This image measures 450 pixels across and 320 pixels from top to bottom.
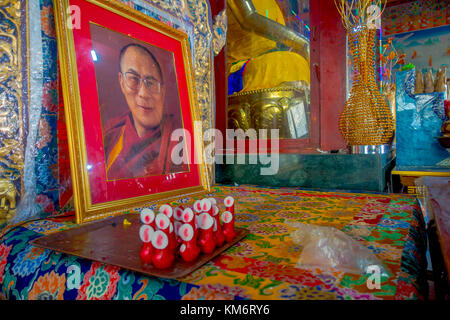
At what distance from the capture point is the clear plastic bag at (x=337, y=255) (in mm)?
496

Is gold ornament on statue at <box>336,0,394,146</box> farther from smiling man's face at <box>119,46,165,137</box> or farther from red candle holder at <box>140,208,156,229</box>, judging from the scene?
red candle holder at <box>140,208,156,229</box>

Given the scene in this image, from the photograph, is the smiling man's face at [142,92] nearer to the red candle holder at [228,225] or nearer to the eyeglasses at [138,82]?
the eyeglasses at [138,82]

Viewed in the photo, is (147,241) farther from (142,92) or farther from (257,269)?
(142,92)

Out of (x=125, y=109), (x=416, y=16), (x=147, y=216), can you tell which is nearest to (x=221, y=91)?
(x=125, y=109)

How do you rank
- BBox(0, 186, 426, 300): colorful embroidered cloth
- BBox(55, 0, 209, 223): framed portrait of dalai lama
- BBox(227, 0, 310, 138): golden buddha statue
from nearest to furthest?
BBox(0, 186, 426, 300): colorful embroidered cloth, BBox(55, 0, 209, 223): framed portrait of dalai lama, BBox(227, 0, 310, 138): golden buddha statue

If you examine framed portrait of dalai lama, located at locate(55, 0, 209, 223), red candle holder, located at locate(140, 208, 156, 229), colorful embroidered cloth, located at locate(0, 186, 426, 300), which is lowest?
colorful embroidered cloth, located at locate(0, 186, 426, 300)

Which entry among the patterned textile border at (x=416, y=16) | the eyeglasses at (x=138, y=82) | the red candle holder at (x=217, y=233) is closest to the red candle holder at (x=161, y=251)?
the red candle holder at (x=217, y=233)

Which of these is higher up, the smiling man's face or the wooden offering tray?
the smiling man's face

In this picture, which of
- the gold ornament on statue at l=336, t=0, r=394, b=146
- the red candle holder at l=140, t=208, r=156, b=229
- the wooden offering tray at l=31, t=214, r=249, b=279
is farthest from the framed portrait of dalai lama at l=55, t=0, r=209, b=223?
the gold ornament on statue at l=336, t=0, r=394, b=146

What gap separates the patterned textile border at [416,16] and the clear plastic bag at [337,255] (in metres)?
5.70

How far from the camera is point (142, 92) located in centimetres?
115

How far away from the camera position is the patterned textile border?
4.53 metres

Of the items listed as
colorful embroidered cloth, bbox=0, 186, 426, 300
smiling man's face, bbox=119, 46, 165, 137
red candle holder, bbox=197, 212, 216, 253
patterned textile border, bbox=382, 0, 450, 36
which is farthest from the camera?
patterned textile border, bbox=382, 0, 450, 36

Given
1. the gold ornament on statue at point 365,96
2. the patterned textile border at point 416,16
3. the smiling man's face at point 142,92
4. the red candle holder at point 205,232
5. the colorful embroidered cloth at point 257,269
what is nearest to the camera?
the colorful embroidered cloth at point 257,269
